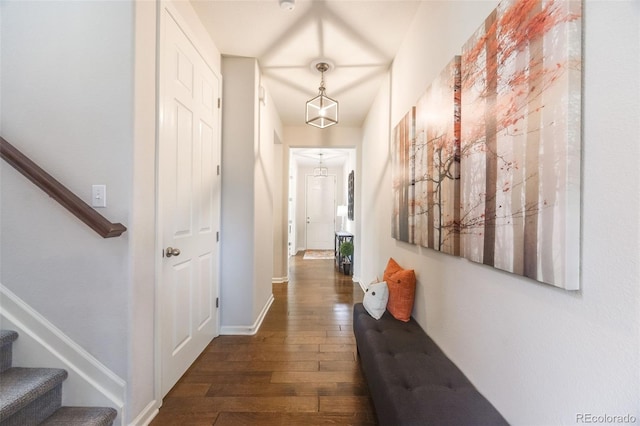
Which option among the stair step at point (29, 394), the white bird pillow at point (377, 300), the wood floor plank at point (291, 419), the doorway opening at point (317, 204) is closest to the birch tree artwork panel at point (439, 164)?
the white bird pillow at point (377, 300)

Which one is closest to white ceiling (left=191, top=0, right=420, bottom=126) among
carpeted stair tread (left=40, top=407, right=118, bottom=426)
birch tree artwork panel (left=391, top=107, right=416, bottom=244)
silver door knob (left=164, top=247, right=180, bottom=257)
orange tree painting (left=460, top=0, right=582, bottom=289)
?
birch tree artwork panel (left=391, top=107, right=416, bottom=244)

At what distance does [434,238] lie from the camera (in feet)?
5.17

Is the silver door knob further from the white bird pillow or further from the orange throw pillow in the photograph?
the orange throw pillow

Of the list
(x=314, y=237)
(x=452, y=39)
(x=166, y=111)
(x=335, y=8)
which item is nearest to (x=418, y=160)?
(x=452, y=39)

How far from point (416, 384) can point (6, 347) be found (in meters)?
2.00

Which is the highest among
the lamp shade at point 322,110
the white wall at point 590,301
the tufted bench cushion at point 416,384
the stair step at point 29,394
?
the lamp shade at point 322,110

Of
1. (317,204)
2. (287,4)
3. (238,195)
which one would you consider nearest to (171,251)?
(238,195)

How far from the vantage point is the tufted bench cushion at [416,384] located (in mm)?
1010

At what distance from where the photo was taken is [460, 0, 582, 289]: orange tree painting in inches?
29.2

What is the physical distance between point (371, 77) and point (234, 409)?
3246mm

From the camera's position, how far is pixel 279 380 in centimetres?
190

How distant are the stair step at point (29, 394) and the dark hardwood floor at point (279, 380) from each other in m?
0.51

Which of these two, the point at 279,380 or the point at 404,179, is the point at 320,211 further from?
the point at 279,380

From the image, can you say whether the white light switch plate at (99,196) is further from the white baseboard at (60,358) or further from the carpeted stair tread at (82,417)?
the carpeted stair tread at (82,417)
